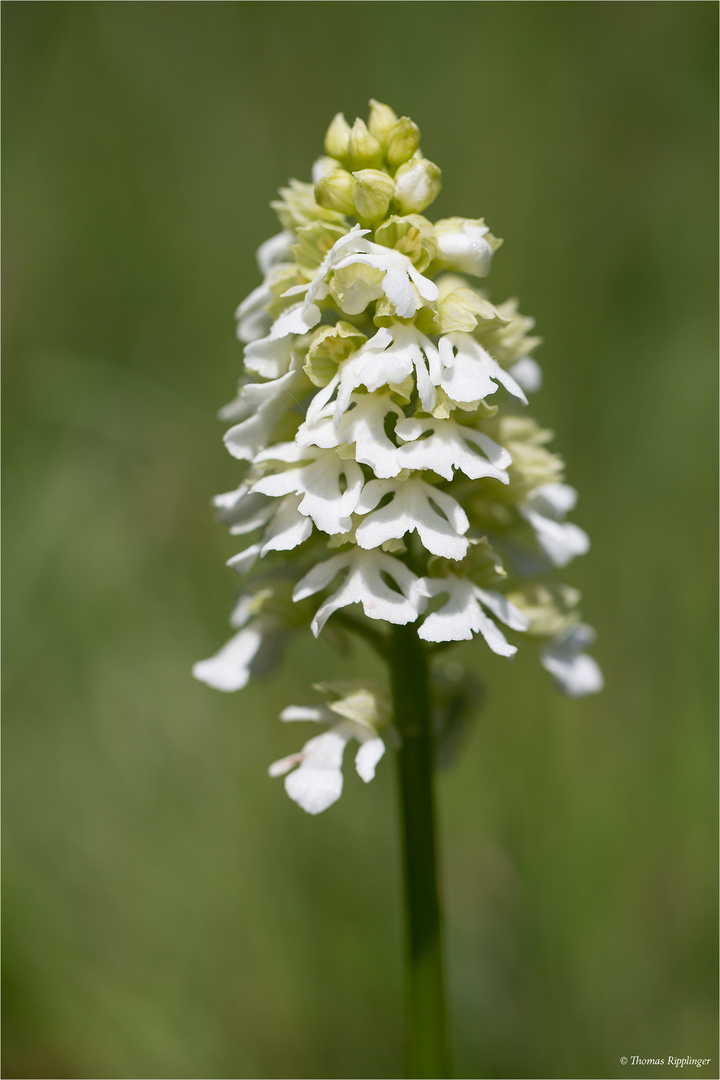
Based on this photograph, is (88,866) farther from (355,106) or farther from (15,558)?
(355,106)

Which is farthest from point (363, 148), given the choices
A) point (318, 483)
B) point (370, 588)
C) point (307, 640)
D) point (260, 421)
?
point (307, 640)

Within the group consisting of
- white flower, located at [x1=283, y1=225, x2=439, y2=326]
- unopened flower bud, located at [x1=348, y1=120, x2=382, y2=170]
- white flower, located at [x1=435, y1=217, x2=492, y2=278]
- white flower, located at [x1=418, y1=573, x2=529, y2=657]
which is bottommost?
white flower, located at [x1=418, y1=573, x2=529, y2=657]

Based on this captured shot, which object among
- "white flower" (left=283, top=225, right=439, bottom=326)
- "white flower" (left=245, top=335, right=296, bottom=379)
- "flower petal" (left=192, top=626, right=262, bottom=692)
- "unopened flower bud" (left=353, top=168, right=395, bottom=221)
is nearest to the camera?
"white flower" (left=283, top=225, right=439, bottom=326)

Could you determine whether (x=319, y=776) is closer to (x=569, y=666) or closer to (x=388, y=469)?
(x=388, y=469)

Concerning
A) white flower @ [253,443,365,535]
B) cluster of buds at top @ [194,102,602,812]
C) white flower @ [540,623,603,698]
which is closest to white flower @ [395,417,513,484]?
cluster of buds at top @ [194,102,602,812]

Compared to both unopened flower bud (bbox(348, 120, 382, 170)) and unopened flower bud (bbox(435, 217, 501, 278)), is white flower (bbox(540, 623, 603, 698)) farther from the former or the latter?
unopened flower bud (bbox(348, 120, 382, 170))

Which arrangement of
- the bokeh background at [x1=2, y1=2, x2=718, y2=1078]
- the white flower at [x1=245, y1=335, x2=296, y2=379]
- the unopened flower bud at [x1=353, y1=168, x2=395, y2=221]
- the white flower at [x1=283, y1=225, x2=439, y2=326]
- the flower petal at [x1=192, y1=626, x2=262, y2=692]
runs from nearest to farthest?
the white flower at [x1=283, y1=225, x2=439, y2=326], the unopened flower bud at [x1=353, y1=168, x2=395, y2=221], the white flower at [x1=245, y1=335, x2=296, y2=379], the flower petal at [x1=192, y1=626, x2=262, y2=692], the bokeh background at [x1=2, y1=2, x2=718, y2=1078]

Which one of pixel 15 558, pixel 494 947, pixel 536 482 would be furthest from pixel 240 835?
pixel 536 482
